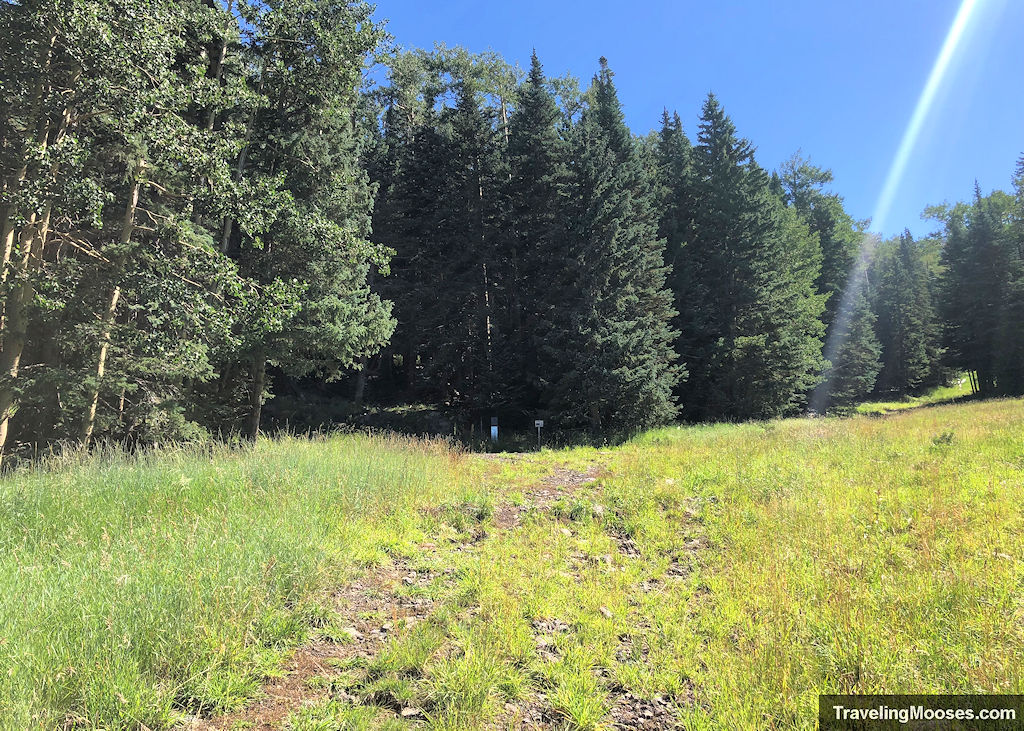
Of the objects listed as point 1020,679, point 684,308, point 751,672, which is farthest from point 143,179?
point 684,308

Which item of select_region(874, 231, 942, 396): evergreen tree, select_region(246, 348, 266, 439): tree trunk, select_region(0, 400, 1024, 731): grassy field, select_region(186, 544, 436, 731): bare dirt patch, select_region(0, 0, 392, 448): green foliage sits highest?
select_region(874, 231, 942, 396): evergreen tree

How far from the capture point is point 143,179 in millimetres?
9508

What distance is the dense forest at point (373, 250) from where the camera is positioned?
9.02m

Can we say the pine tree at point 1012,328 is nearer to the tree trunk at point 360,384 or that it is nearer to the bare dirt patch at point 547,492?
the bare dirt patch at point 547,492

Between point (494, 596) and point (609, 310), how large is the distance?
16921 millimetres

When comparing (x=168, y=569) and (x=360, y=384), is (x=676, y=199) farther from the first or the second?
(x=168, y=569)

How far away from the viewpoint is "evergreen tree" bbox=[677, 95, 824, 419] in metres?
24.7

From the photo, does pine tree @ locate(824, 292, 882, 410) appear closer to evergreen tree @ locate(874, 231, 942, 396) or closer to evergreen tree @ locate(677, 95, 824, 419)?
evergreen tree @ locate(677, 95, 824, 419)

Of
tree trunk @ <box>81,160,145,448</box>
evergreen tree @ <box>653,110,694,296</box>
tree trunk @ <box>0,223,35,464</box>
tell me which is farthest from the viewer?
evergreen tree @ <box>653,110,694,296</box>

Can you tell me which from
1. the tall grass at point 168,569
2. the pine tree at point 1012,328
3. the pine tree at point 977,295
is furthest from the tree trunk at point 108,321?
the pine tree at point 977,295

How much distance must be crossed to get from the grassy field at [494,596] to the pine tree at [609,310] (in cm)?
1164

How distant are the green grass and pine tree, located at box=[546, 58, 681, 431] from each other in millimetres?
27153

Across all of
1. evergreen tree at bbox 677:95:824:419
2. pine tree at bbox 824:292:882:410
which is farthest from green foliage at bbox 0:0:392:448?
pine tree at bbox 824:292:882:410

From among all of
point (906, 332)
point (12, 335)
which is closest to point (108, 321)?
point (12, 335)
